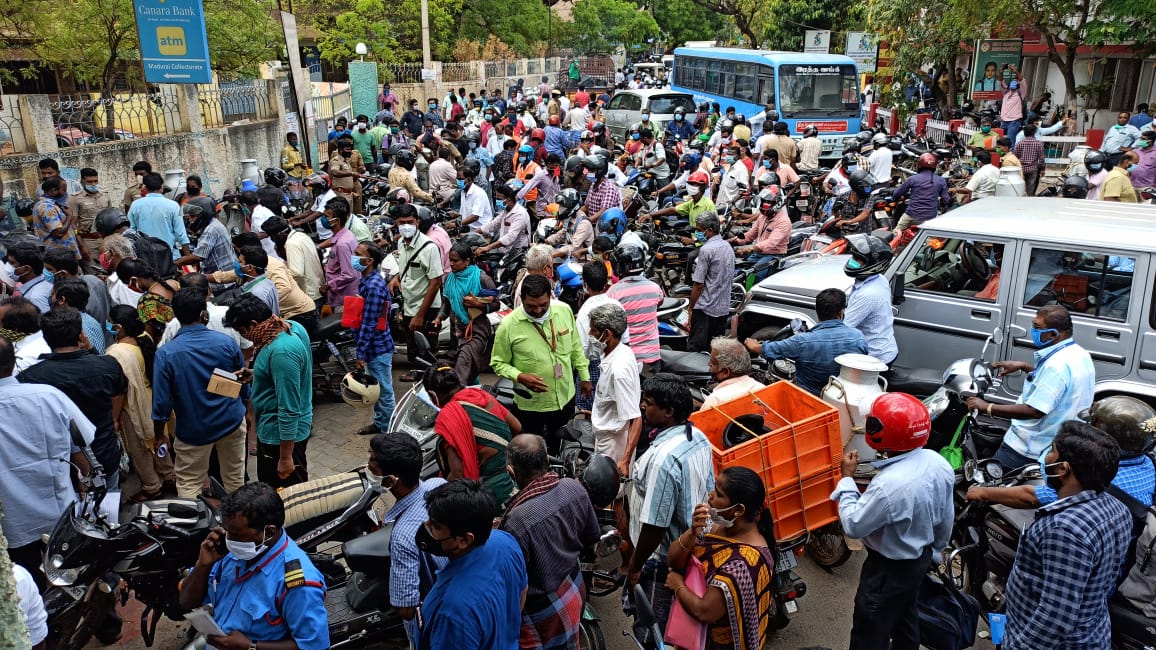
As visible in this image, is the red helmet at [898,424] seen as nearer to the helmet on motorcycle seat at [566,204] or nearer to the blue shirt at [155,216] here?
the helmet on motorcycle seat at [566,204]

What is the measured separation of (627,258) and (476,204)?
3744 millimetres

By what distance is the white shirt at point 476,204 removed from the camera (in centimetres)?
1000

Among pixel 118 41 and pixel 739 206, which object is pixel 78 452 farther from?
pixel 118 41

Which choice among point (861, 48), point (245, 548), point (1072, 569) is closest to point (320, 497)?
point (245, 548)

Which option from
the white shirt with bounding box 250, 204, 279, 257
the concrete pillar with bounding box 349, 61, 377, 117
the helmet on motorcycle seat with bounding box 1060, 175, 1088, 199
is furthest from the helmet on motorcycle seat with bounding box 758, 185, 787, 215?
the concrete pillar with bounding box 349, 61, 377, 117

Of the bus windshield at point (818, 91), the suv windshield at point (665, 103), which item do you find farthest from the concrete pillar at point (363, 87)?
the bus windshield at point (818, 91)

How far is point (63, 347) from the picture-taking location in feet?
15.3

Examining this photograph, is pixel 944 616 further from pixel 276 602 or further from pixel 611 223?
pixel 611 223

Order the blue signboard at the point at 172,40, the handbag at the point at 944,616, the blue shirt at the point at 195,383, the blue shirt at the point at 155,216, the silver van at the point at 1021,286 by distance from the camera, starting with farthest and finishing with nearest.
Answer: the blue signboard at the point at 172,40, the blue shirt at the point at 155,216, the silver van at the point at 1021,286, the blue shirt at the point at 195,383, the handbag at the point at 944,616

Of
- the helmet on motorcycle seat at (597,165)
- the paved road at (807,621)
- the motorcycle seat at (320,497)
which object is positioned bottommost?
the paved road at (807,621)

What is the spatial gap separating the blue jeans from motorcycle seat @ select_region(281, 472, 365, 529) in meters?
1.96

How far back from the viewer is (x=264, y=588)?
9.85 ft

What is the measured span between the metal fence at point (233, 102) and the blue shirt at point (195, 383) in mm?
10093

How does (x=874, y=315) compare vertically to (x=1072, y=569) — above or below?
above
